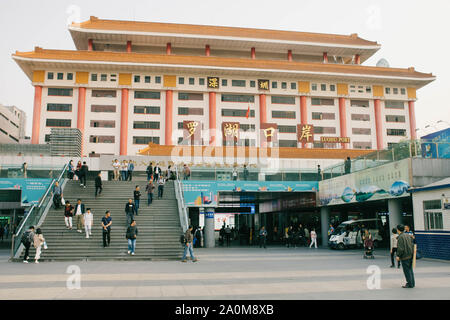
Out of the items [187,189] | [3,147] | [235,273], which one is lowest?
[235,273]

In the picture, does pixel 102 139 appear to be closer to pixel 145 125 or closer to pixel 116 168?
pixel 145 125

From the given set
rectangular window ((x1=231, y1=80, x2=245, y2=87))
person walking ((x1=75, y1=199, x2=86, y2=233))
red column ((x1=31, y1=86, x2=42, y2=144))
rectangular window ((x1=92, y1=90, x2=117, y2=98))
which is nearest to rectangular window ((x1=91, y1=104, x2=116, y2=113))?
rectangular window ((x1=92, y1=90, x2=117, y2=98))

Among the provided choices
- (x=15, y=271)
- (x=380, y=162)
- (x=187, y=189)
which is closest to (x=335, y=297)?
(x=15, y=271)

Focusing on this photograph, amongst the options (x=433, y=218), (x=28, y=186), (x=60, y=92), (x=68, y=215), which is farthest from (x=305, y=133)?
(x=68, y=215)

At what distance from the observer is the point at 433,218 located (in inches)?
702

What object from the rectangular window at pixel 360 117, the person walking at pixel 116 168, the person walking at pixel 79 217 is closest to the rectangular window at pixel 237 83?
the rectangular window at pixel 360 117

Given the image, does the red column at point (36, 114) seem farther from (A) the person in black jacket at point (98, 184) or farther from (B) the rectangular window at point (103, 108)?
(A) the person in black jacket at point (98, 184)

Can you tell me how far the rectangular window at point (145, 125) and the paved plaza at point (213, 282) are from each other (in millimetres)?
42138

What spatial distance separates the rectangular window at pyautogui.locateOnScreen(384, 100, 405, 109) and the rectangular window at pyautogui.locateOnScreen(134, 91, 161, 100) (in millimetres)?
34297

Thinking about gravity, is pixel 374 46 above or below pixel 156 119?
above

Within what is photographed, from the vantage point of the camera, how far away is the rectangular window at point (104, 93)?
57.6 meters

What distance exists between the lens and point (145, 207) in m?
23.0
